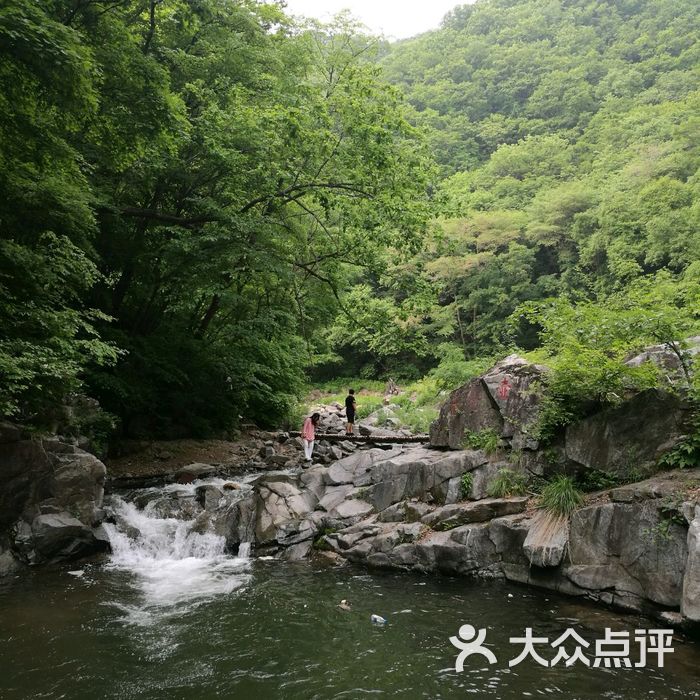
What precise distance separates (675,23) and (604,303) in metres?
58.7

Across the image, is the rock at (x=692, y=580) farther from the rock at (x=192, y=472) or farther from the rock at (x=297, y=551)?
the rock at (x=192, y=472)

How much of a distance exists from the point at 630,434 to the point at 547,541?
202cm

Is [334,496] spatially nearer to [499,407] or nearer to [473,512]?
[473,512]

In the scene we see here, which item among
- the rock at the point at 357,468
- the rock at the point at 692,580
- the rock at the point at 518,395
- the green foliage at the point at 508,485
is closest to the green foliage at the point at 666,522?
the rock at the point at 692,580

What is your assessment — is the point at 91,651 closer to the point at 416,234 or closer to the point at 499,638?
the point at 499,638

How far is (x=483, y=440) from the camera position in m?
10.0

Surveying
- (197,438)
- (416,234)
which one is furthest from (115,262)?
(416,234)

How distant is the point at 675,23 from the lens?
52156 mm

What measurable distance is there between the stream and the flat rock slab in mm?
988

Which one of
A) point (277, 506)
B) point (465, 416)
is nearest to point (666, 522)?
point (465, 416)

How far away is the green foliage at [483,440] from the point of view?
9.73 metres

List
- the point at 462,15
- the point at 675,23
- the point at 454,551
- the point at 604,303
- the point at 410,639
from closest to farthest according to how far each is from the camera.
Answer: the point at 410,639 → the point at 454,551 → the point at 604,303 → the point at 675,23 → the point at 462,15

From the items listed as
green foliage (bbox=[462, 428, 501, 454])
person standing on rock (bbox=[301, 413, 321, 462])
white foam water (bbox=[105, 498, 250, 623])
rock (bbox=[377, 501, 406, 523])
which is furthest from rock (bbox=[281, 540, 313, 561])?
person standing on rock (bbox=[301, 413, 321, 462])

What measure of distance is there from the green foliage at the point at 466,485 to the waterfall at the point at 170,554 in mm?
3896
